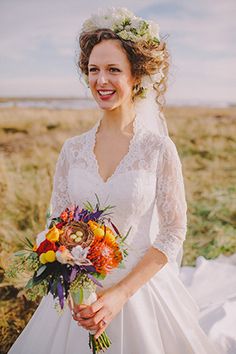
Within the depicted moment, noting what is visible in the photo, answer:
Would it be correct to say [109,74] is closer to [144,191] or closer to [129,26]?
[129,26]

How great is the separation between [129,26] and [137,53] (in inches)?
6.9

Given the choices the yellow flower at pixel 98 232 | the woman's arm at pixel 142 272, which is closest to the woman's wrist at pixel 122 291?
the woman's arm at pixel 142 272

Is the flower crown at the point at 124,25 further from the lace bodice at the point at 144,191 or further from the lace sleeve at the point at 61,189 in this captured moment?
the lace sleeve at the point at 61,189

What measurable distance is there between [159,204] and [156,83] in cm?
83

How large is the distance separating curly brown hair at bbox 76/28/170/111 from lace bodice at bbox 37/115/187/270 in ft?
1.13

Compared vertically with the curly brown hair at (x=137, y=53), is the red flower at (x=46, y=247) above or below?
below

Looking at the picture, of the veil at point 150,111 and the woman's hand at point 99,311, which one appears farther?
the veil at point 150,111

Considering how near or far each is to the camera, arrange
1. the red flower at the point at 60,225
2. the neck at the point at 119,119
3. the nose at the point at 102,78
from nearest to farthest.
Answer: the red flower at the point at 60,225, the nose at the point at 102,78, the neck at the point at 119,119

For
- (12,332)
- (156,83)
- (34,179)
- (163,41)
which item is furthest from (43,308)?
(34,179)

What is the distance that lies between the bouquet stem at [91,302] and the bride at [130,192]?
0.25ft

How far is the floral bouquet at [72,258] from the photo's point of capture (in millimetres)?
2188

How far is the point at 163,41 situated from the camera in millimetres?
3039

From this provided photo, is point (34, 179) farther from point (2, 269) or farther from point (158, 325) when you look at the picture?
point (158, 325)

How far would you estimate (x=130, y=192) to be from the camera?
8.82 feet
